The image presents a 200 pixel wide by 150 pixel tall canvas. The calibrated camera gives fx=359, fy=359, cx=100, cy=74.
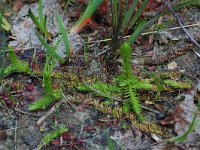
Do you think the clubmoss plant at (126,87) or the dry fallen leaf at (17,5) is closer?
the clubmoss plant at (126,87)

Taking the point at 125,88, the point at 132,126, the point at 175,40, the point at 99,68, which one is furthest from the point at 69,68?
the point at 175,40

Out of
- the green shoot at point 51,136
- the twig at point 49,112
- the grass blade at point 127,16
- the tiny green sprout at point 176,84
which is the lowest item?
the green shoot at point 51,136

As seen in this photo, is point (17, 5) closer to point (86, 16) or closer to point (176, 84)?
point (86, 16)

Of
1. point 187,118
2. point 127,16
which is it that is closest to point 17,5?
point 127,16

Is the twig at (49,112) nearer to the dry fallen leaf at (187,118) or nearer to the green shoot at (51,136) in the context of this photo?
the green shoot at (51,136)

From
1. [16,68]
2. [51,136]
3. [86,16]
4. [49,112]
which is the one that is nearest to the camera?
[51,136]

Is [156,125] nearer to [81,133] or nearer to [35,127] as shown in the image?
[81,133]

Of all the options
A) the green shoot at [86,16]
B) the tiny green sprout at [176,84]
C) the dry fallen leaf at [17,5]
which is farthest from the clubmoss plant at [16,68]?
the tiny green sprout at [176,84]

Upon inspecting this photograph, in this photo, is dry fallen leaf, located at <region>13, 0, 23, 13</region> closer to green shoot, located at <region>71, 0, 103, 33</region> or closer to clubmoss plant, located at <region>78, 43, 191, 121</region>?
green shoot, located at <region>71, 0, 103, 33</region>
